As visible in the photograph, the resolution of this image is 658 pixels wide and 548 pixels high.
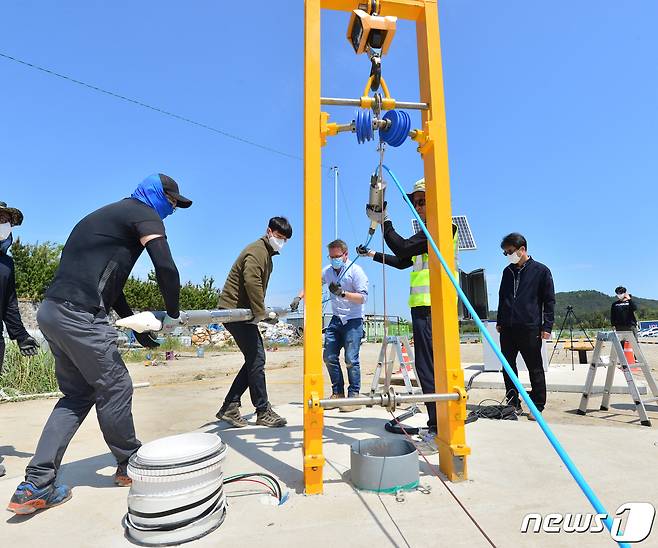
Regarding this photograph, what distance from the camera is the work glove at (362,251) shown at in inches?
137

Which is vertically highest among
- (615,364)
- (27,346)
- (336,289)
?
(336,289)

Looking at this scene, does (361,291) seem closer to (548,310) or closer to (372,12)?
(548,310)

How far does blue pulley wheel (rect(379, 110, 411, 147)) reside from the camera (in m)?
2.64

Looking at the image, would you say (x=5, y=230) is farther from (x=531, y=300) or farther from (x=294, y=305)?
(x=531, y=300)

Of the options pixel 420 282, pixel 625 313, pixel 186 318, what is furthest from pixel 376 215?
pixel 625 313

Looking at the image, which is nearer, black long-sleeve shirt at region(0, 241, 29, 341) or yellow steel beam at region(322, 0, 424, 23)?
yellow steel beam at region(322, 0, 424, 23)

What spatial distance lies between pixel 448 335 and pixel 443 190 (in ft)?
2.87

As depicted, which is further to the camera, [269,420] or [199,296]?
[199,296]

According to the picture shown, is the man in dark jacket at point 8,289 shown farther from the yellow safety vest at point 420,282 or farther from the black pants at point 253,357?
the yellow safety vest at point 420,282

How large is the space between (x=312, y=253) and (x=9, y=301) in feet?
8.27

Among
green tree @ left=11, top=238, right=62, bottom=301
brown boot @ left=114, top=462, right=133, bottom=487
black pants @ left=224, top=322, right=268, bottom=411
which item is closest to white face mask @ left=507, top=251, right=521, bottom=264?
black pants @ left=224, top=322, right=268, bottom=411

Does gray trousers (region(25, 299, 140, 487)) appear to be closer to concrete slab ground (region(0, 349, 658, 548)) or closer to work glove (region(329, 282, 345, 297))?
concrete slab ground (region(0, 349, 658, 548))

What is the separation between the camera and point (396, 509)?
214 cm

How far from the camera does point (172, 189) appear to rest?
8.89 ft
